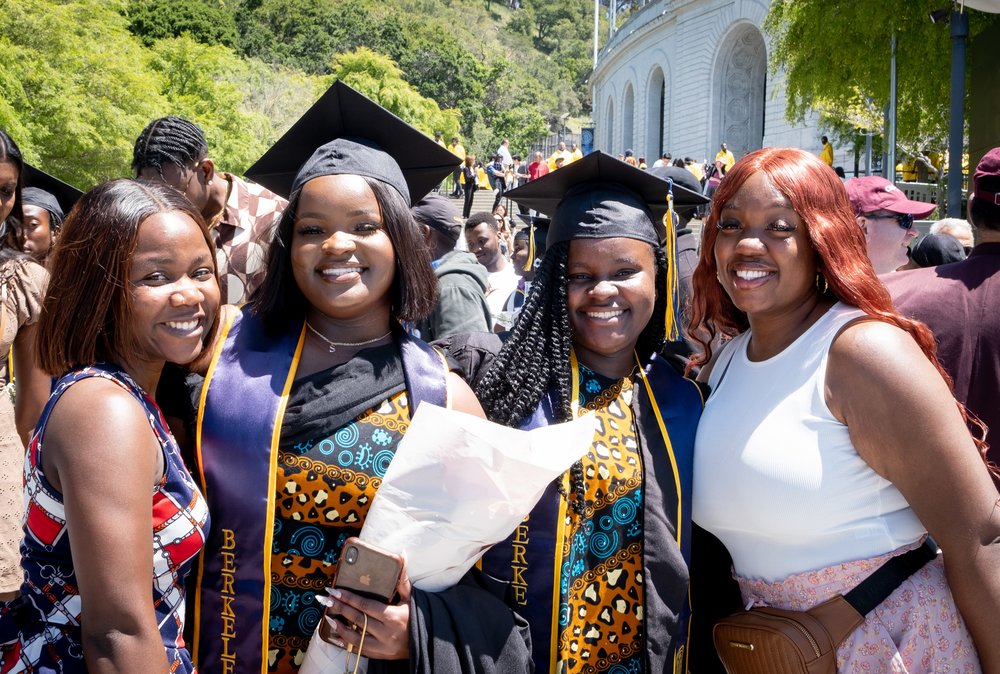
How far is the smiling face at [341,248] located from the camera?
2.29 m

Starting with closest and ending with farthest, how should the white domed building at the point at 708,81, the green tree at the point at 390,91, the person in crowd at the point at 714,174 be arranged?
the person in crowd at the point at 714,174
the white domed building at the point at 708,81
the green tree at the point at 390,91

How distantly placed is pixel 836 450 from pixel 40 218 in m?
4.47

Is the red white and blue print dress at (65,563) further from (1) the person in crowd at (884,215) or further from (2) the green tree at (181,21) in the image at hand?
(2) the green tree at (181,21)

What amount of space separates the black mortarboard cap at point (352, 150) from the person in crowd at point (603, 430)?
42cm

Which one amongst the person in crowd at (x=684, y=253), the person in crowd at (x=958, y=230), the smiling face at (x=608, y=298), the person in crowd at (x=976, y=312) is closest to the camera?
the smiling face at (x=608, y=298)

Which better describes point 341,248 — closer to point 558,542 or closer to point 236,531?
point 236,531

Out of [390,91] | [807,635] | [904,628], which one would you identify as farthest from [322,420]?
[390,91]

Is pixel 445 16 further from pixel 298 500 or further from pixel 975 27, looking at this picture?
pixel 298 500

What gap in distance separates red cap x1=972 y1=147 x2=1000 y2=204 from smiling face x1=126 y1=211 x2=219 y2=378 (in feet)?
8.75

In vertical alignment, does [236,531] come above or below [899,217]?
below

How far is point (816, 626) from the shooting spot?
2.26 m

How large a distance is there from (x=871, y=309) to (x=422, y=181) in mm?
1355

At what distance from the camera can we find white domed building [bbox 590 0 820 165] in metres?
35.6

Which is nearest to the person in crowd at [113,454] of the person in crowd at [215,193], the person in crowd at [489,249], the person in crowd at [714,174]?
the person in crowd at [215,193]
